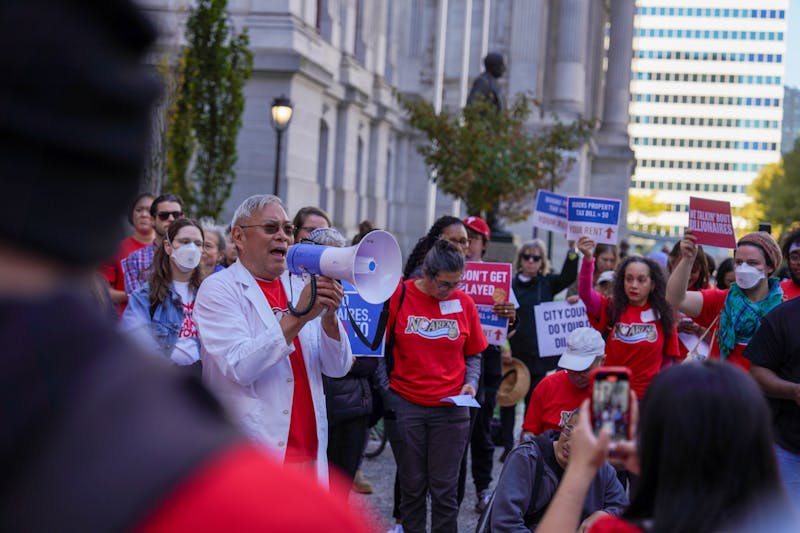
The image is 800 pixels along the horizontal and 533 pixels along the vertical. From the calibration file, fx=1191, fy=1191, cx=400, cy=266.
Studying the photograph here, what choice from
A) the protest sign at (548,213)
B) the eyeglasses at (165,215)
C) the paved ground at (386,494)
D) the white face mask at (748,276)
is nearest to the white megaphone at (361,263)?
the white face mask at (748,276)

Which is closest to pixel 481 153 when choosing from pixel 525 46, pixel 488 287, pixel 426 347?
pixel 488 287

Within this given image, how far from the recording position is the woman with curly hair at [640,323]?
8438 mm

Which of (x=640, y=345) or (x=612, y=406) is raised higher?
(x=612, y=406)

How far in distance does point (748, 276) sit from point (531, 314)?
4.17m

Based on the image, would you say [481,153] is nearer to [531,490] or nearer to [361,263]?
[531,490]

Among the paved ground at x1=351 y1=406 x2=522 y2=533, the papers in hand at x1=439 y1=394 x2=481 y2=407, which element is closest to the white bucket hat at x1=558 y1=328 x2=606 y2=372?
the papers in hand at x1=439 y1=394 x2=481 y2=407

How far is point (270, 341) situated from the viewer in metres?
4.77

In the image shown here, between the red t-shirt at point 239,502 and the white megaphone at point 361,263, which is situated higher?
the red t-shirt at point 239,502

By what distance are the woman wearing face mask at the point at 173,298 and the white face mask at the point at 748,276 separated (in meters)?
3.37

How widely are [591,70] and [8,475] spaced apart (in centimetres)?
6450

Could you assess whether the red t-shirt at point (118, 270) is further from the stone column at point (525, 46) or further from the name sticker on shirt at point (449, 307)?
the stone column at point (525, 46)

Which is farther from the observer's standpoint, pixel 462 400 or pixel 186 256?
pixel 462 400

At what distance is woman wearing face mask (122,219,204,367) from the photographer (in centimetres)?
666

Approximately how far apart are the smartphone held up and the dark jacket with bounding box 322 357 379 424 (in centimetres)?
492
